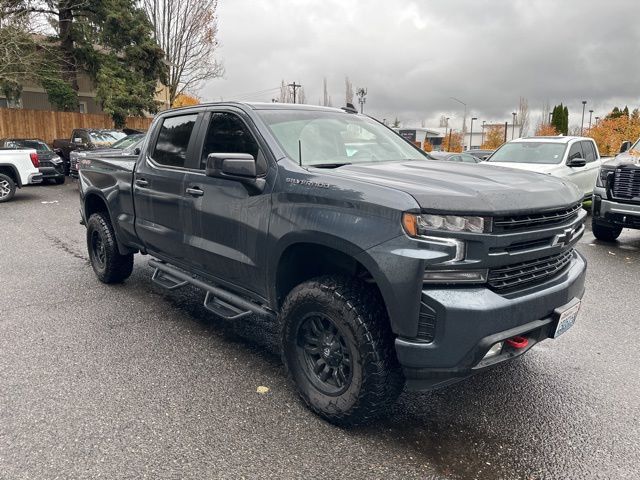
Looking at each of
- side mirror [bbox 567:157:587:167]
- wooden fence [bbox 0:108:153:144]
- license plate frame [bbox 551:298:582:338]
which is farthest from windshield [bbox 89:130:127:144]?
license plate frame [bbox 551:298:582:338]

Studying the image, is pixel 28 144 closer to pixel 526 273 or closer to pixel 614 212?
pixel 614 212

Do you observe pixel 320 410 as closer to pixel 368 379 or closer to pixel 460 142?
pixel 368 379

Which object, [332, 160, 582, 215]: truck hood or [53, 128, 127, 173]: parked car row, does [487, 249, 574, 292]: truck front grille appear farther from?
[53, 128, 127, 173]: parked car row

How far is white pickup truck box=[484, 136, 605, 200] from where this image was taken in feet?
33.5

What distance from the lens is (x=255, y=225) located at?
10.8 feet

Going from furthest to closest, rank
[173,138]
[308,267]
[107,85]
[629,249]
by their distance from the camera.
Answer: [107,85], [629,249], [173,138], [308,267]

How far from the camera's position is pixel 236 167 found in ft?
10.1

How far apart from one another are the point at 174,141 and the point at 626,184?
662 centimetres

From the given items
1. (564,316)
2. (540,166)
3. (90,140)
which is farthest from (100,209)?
(90,140)

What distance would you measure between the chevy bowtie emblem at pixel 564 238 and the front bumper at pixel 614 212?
5194mm

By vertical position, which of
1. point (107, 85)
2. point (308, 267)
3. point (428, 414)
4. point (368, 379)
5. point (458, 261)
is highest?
point (107, 85)

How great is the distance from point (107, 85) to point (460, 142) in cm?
4574

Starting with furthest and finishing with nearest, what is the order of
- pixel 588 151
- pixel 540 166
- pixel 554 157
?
pixel 588 151 < pixel 554 157 < pixel 540 166

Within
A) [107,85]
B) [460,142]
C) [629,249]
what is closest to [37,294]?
[629,249]
